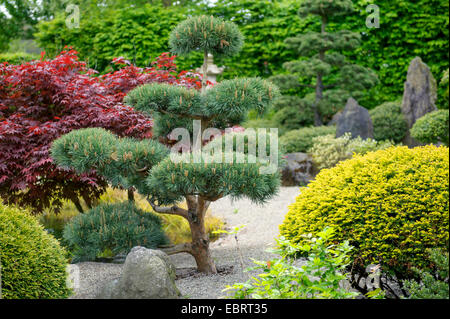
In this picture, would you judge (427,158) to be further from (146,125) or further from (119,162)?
(146,125)

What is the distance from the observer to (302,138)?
841 cm

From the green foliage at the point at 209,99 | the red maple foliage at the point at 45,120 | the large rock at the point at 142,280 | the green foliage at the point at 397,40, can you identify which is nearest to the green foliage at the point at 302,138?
the green foliage at the point at 397,40

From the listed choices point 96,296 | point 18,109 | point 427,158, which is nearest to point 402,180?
point 427,158

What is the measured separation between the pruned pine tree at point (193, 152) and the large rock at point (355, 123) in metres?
4.61

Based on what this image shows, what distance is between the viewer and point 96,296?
10.4ft

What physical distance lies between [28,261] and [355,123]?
656cm

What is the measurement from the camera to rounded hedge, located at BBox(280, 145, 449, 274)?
8.70 ft

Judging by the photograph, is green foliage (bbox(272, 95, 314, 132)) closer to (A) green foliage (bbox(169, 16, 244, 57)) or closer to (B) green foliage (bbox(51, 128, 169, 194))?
(A) green foliage (bbox(169, 16, 244, 57))

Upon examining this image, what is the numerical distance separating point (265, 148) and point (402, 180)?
43.6 inches

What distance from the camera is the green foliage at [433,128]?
7.35 metres

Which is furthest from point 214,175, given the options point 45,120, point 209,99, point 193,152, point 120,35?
point 120,35

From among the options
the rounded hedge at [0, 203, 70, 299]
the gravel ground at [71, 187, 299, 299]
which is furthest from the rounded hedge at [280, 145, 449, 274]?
the rounded hedge at [0, 203, 70, 299]

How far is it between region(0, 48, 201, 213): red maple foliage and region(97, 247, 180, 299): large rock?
60.3 inches

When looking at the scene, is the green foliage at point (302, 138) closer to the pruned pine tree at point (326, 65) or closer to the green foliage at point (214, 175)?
the pruned pine tree at point (326, 65)
